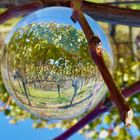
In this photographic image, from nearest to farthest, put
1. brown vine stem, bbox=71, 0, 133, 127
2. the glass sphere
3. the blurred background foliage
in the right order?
1. brown vine stem, bbox=71, 0, 133, 127
2. the glass sphere
3. the blurred background foliage

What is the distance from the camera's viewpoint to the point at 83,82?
54 centimetres

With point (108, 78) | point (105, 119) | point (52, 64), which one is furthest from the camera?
point (105, 119)

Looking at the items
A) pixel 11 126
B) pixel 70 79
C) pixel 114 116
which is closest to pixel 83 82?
pixel 70 79

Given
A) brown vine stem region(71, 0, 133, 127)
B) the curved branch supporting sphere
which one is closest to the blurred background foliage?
the curved branch supporting sphere

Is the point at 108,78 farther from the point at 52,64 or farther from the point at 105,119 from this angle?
the point at 105,119

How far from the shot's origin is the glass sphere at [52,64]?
0.54m

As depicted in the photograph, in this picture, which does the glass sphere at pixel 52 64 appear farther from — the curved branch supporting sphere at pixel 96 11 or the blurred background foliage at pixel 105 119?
the blurred background foliage at pixel 105 119

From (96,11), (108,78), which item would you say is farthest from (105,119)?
(108,78)

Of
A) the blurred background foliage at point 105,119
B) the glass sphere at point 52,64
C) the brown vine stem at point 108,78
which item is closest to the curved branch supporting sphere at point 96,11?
the glass sphere at point 52,64

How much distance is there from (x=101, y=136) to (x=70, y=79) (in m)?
1.26

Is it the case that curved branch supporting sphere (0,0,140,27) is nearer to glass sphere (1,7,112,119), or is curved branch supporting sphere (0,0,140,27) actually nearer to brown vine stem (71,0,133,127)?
glass sphere (1,7,112,119)

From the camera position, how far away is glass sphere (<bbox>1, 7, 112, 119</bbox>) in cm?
54

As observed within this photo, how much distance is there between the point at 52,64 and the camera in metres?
0.53

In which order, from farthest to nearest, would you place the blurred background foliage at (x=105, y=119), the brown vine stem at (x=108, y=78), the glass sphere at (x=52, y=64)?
the blurred background foliage at (x=105, y=119)
the glass sphere at (x=52, y=64)
the brown vine stem at (x=108, y=78)
